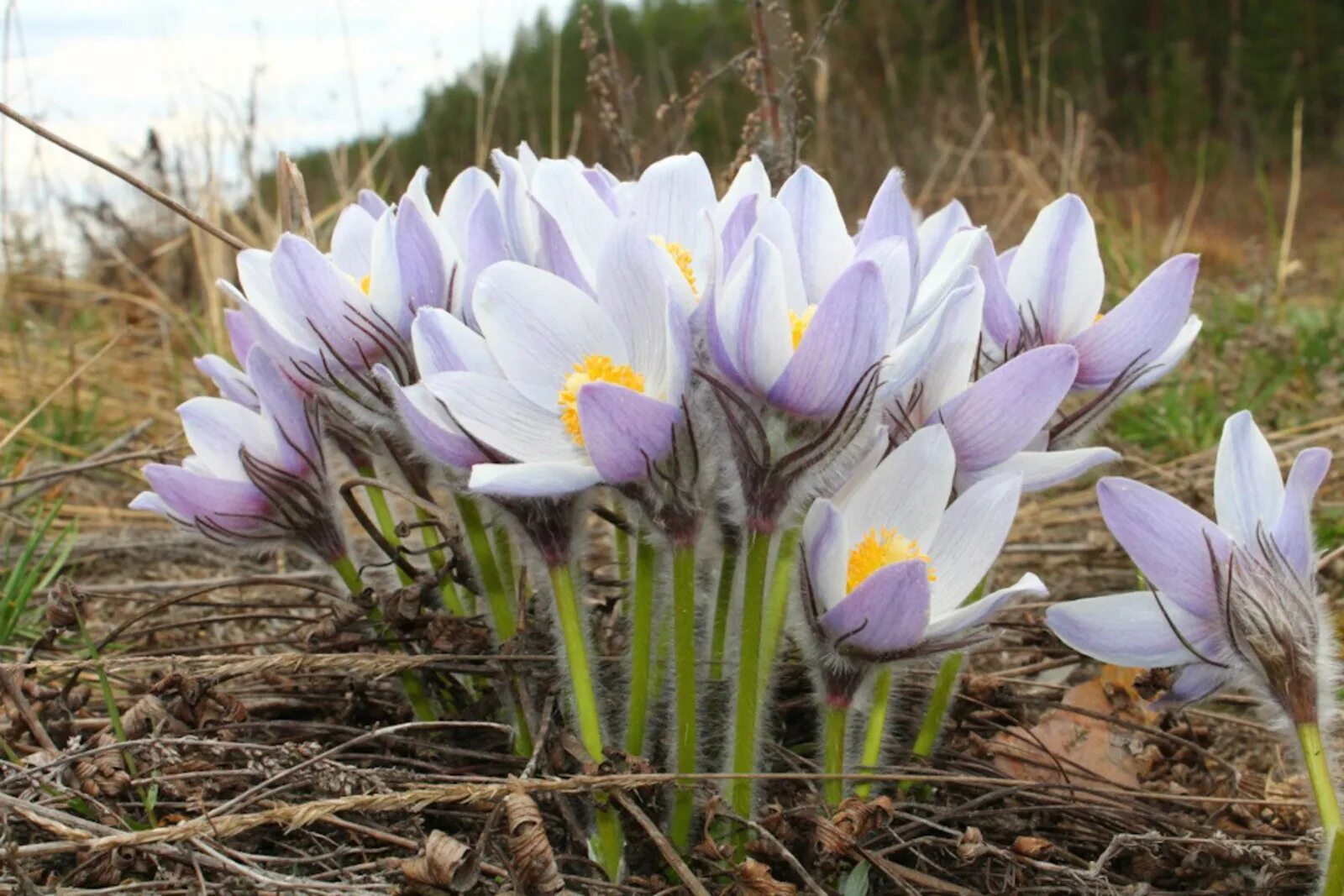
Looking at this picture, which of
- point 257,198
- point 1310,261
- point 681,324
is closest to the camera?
point 681,324

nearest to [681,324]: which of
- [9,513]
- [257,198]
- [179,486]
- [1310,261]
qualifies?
[179,486]

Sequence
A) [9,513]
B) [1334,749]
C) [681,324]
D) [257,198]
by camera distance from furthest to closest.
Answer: [257,198], [9,513], [1334,749], [681,324]

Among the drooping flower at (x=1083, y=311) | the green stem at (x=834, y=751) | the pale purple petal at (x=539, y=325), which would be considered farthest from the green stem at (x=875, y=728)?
the pale purple petal at (x=539, y=325)

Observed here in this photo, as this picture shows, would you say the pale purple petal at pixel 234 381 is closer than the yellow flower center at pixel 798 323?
No

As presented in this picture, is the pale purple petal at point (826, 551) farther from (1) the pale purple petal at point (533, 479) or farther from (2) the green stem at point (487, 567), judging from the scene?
(2) the green stem at point (487, 567)

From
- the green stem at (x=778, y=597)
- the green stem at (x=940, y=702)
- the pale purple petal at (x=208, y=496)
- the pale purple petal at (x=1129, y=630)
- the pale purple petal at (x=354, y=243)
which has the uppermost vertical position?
the pale purple petal at (x=354, y=243)

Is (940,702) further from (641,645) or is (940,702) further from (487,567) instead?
(487,567)

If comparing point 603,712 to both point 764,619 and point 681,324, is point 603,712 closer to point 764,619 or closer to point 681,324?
point 764,619

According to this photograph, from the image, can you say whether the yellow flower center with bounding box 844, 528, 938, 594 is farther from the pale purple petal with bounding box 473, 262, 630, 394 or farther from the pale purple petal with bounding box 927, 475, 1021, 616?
the pale purple petal with bounding box 473, 262, 630, 394
